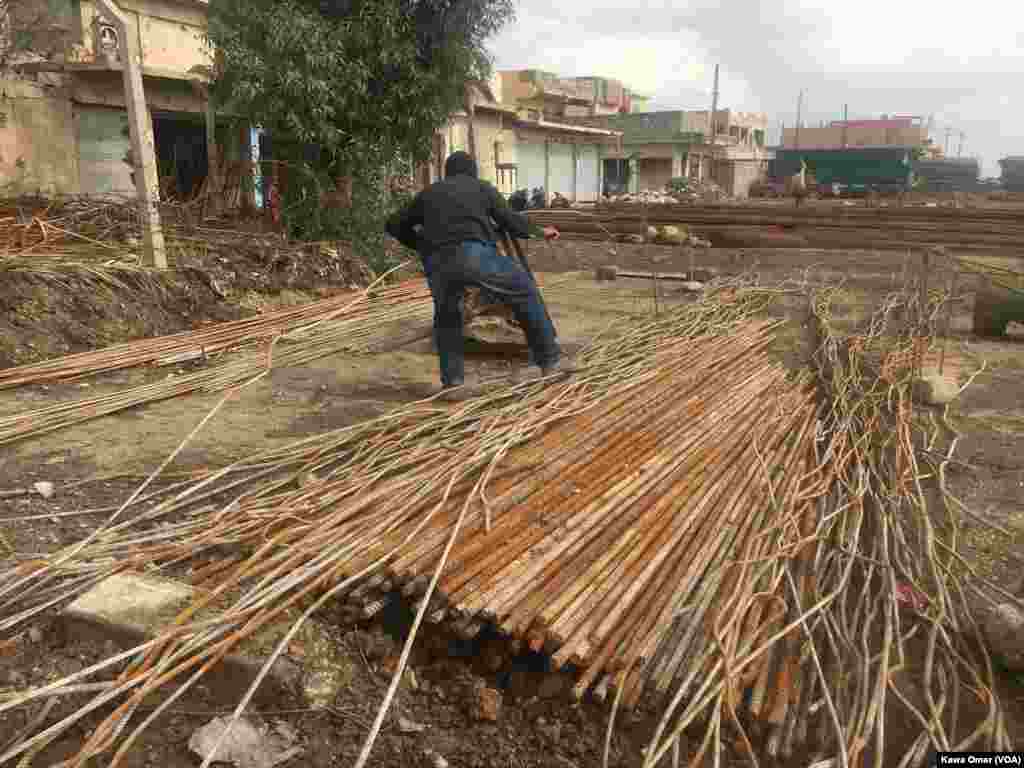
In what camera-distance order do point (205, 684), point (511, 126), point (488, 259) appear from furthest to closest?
point (511, 126) → point (488, 259) → point (205, 684)

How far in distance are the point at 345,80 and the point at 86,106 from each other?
14.6 feet

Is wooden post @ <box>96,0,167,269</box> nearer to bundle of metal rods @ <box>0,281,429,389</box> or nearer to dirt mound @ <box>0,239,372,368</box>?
dirt mound @ <box>0,239,372,368</box>

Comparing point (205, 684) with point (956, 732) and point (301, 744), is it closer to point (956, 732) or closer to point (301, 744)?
point (301, 744)

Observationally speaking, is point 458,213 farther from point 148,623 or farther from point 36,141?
point 36,141

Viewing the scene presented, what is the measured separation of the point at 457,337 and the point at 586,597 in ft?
8.05

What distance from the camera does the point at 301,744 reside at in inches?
69.6

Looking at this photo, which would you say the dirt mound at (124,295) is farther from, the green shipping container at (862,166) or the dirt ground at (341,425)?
the green shipping container at (862,166)

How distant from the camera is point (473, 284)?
4199 mm

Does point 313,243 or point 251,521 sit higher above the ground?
point 313,243

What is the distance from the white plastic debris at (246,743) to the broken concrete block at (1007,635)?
1.77 meters

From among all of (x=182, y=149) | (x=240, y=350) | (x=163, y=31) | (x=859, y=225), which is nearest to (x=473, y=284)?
(x=240, y=350)

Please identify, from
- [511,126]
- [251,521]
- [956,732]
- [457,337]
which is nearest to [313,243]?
[457,337]

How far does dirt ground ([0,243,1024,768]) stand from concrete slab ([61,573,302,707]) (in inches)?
1.7

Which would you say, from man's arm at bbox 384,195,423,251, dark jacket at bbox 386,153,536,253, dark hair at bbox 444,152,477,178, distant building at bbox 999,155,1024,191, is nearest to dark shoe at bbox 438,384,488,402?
dark jacket at bbox 386,153,536,253
